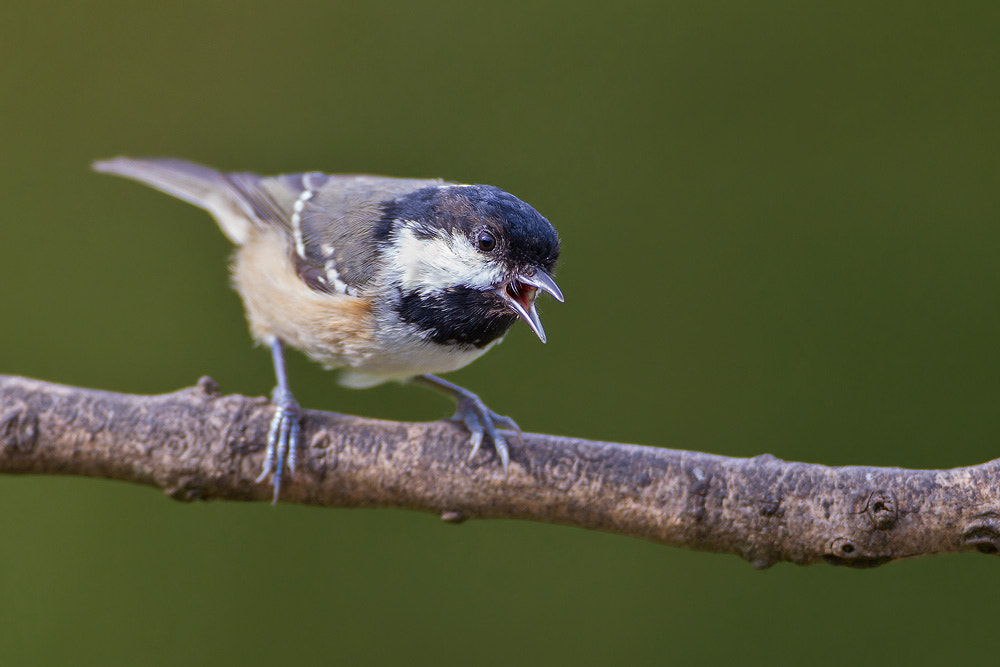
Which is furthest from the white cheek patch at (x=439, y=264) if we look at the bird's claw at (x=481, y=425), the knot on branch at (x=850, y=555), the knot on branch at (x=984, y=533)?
the knot on branch at (x=984, y=533)

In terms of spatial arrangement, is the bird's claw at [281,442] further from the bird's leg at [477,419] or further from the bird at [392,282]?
the bird's leg at [477,419]

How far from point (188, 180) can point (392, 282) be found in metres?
1.04

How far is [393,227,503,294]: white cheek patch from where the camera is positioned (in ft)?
5.18

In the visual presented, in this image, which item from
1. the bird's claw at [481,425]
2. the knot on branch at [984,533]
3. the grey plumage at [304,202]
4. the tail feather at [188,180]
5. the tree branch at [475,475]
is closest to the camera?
the knot on branch at [984,533]

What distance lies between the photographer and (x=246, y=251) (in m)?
2.27

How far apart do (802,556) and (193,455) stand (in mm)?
1128

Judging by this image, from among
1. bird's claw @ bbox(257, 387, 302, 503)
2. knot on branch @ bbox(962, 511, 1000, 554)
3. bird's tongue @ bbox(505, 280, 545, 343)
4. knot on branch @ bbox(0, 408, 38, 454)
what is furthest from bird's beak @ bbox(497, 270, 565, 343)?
knot on branch @ bbox(0, 408, 38, 454)

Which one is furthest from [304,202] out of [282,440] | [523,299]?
[523,299]

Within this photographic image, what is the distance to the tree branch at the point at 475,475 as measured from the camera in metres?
1.48

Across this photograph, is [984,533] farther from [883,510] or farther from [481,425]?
[481,425]

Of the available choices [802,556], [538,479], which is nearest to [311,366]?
[538,479]

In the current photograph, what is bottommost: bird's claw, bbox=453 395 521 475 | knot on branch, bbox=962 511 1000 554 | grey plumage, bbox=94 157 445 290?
knot on branch, bbox=962 511 1000 554

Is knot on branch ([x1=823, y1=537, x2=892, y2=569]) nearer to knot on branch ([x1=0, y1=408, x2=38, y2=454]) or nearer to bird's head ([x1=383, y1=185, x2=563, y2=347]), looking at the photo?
bird's head ([x1=383, y1=185, x2=563, y2=347])

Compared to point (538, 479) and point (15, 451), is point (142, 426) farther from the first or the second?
point (538, 479)
